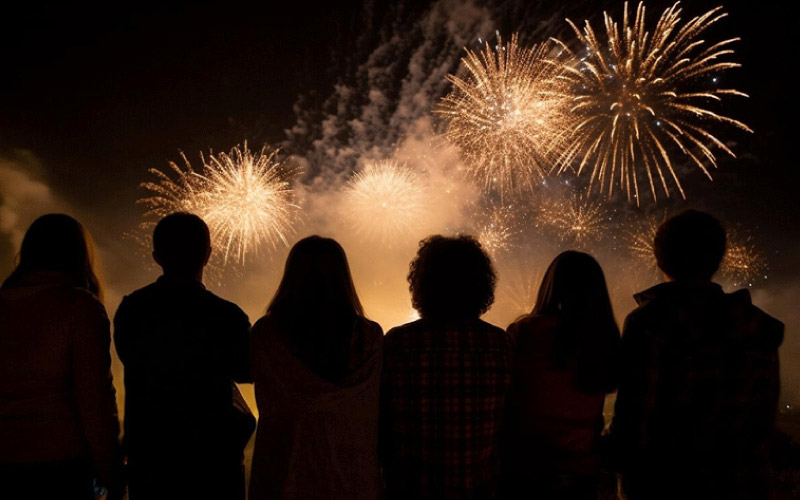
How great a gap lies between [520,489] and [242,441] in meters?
1.87

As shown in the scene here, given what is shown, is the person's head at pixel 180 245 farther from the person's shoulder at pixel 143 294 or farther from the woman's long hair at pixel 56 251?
the woman's long hair at pixel 56 251

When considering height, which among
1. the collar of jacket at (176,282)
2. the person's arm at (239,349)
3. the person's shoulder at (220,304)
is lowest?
the person's arm at (239,349)

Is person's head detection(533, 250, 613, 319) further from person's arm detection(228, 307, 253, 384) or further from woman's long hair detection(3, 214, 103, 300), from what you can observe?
woman's long hair detection(3, 214, 103, 300)

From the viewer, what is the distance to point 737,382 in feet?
8.77

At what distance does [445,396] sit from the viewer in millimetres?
2627

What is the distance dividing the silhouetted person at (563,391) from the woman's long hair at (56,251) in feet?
9.81

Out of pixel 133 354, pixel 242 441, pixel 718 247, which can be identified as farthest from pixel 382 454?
pixel 718 247

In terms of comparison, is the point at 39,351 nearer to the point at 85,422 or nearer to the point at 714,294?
the point at 85,422

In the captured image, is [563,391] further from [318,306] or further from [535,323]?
[318,306]

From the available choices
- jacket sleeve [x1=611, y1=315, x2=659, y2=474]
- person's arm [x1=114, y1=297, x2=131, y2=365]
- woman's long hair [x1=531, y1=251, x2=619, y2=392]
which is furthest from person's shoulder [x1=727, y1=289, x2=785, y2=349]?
person's arm [x1=114, y1=297, x2=131, y2=365]

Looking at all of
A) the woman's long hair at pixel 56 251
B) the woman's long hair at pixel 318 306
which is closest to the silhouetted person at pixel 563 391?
the woman's long hair at pixel 318 306

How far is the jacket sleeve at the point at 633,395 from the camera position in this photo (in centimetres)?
273

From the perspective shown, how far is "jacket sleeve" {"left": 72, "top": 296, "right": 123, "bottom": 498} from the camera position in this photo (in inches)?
107

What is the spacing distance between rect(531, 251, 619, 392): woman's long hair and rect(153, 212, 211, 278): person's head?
2346 millimetres
